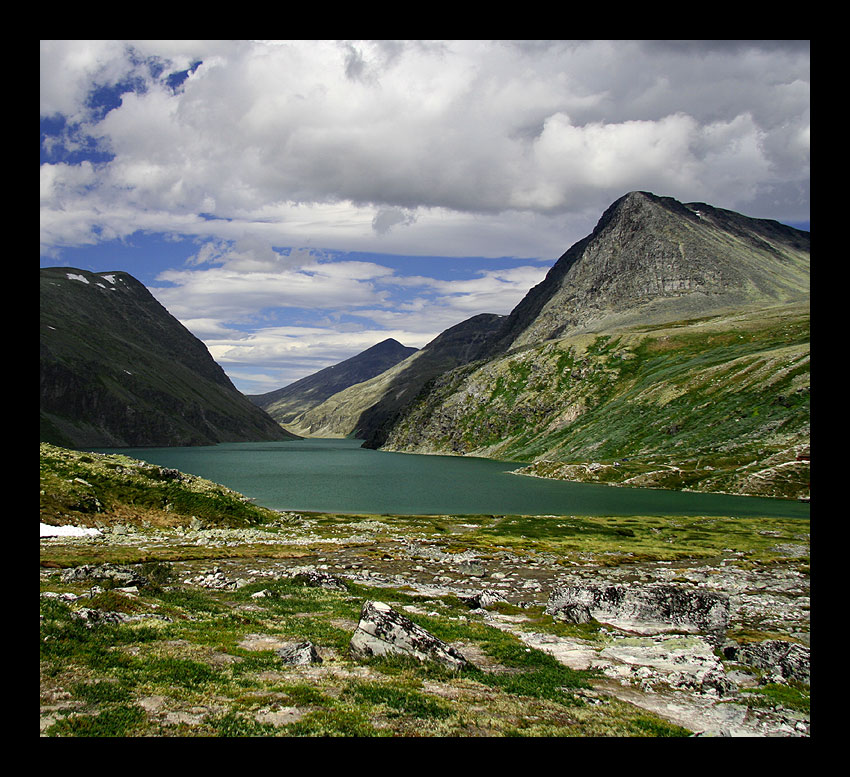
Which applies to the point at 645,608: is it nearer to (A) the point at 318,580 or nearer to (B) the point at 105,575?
(A) the point at 318,580

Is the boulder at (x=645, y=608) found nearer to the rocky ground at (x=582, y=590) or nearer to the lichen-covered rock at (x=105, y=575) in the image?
the rocky ground at (x=582, y=590)

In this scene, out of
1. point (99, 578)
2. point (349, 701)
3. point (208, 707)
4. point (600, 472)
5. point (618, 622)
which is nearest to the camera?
point (208, 707)

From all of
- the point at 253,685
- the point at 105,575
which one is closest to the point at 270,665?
the point at 253,685
